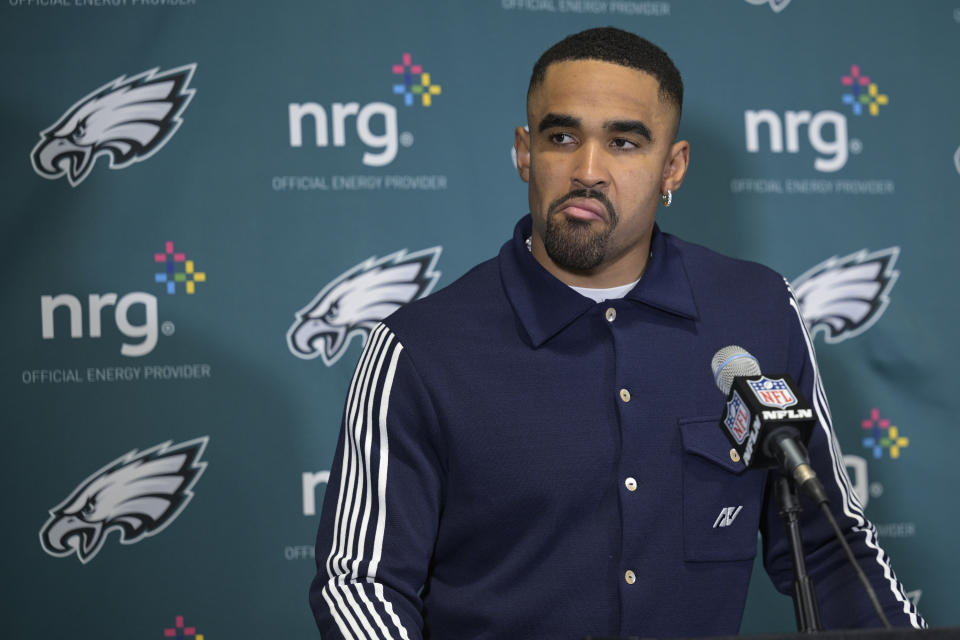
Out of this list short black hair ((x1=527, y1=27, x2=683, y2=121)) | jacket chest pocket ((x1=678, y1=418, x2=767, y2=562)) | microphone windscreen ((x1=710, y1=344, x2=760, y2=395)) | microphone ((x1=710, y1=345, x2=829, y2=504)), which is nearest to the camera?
microphone ((x1=710, y1=345, x2=829, y2=504))

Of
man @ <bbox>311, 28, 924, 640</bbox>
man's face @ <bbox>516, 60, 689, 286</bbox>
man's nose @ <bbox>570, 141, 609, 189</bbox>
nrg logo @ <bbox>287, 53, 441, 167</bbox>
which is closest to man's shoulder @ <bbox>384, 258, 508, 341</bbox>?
man @ <bbox>311, 28, 924, 640</bbox>

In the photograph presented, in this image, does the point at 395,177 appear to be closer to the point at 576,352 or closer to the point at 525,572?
the point at 576,352

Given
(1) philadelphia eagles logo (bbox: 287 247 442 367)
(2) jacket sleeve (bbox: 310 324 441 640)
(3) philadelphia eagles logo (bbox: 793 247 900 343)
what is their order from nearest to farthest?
(2) jacket sleeve (bbox: 310 324 441 640) → (1) philadelphia eagles logo (bbox: 287 247 442 367) → (3) philadelphia eagles logo (bbox: 793 247 900 343)

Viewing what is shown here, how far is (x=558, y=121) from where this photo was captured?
4.78 ft

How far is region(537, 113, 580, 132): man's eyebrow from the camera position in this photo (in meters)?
1.45

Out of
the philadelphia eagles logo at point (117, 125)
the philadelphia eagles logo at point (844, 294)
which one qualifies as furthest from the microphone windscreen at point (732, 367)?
the philadelphia eagles logo at point (117, 125)

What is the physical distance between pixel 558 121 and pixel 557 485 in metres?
0.55

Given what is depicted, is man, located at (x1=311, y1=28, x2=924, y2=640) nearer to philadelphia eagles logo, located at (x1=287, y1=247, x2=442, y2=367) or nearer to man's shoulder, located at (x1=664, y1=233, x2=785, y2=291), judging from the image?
man's shoulder, located at (x1=664, y1=233, x2=785, y2=291)

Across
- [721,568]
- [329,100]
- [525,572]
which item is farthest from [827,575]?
[329,100]

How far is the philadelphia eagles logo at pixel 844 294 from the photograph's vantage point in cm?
226

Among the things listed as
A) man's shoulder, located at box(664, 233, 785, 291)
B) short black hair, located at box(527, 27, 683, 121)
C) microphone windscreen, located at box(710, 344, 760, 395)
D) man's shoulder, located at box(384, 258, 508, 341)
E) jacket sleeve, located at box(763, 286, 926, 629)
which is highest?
short black hair, located at box(527, 27, 683, 121)

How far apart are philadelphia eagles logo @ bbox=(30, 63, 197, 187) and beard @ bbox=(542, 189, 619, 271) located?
1.02m

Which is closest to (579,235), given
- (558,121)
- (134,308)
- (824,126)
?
(558,121)

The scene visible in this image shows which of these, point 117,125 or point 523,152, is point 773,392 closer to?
point 523,152
